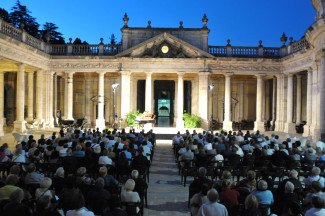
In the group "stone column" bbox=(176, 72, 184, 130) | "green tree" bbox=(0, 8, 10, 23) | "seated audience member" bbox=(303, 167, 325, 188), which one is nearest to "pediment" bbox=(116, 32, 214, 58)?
"stone column" bbox=(176, 72, 184, 130)


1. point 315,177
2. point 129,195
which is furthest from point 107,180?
point 315,177

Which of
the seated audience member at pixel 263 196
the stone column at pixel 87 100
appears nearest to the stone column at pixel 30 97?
the stone column at pixel 87 100

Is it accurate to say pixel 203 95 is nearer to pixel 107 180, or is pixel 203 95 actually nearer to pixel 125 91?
pixel 125 91

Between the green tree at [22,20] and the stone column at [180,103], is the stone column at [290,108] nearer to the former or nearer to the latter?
the stone column at [180,103]

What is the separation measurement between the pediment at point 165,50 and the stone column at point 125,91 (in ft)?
5.81

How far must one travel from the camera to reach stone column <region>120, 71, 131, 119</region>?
25406 millimetres

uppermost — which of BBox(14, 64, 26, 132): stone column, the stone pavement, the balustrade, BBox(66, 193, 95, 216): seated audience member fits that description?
the balustrade

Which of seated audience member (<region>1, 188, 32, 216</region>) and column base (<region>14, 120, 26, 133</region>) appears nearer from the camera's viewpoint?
seated audience member (<region>1, 188, 32, 216</region>)

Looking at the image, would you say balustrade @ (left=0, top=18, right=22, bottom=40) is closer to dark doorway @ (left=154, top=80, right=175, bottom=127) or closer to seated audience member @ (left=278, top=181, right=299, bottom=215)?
dark doorway @ (left=154, top=80, right=175, bottom=127)

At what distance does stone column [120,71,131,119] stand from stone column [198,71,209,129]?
20.6 feet

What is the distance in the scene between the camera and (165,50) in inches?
990

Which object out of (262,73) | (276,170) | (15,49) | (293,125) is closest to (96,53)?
(15,49)

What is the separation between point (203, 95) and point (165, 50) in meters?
5.14

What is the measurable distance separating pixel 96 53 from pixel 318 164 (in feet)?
70.5
